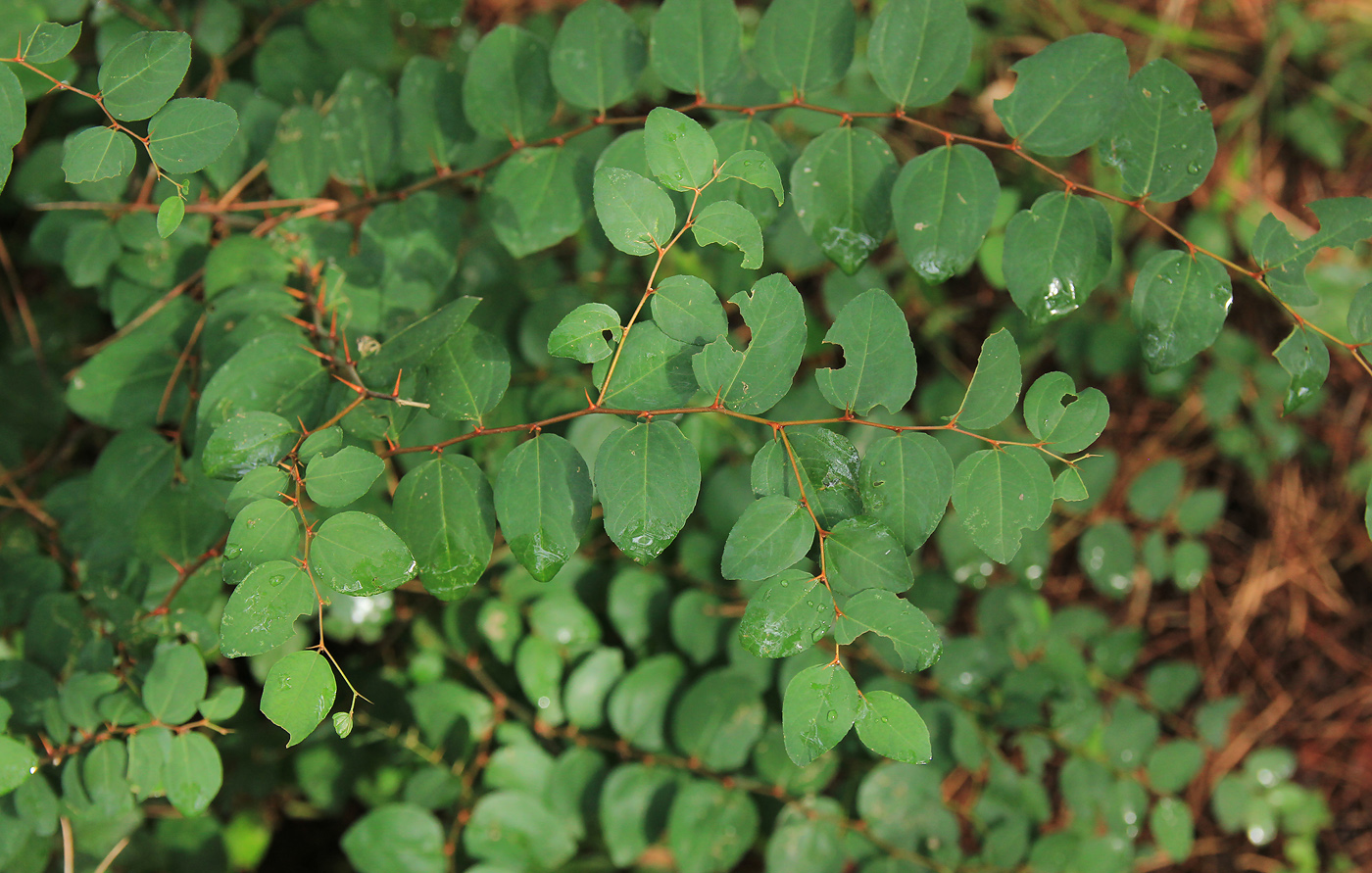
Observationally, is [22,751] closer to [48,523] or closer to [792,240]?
[48,523]

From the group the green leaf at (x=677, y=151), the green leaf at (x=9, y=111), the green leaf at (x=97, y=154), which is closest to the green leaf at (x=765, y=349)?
the green leaf at (x=677, y=151)

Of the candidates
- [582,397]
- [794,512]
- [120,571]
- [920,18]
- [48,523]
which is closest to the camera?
[794,512]

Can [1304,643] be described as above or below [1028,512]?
below

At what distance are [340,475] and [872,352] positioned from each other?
0.63 metres

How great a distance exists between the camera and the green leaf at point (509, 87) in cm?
123

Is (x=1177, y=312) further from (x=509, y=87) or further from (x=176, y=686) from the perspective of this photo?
(x=176, y=686)

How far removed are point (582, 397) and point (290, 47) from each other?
2.79ft

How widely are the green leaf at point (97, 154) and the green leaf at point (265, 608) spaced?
0.48 metres

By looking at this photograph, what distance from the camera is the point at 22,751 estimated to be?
1060 mm

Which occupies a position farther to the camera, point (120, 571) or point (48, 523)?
point (48, 523)

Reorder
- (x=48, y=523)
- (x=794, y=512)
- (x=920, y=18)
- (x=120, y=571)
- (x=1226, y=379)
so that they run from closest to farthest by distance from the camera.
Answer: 1. (x=794, y=512)
2. (x=920, y=18)
3. (x=120, y=571)
4. (x=48, y=523)
5. (x=1226, y=379)

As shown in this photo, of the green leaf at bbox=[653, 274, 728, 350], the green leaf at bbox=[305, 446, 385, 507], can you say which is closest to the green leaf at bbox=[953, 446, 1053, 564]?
the green leaf at bbox=[653, 274, 728, 350]

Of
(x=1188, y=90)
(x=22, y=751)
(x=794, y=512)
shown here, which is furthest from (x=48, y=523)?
(x=1188, y=90)

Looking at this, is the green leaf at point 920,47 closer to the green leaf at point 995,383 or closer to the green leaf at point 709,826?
the green leaf at point 995,383
